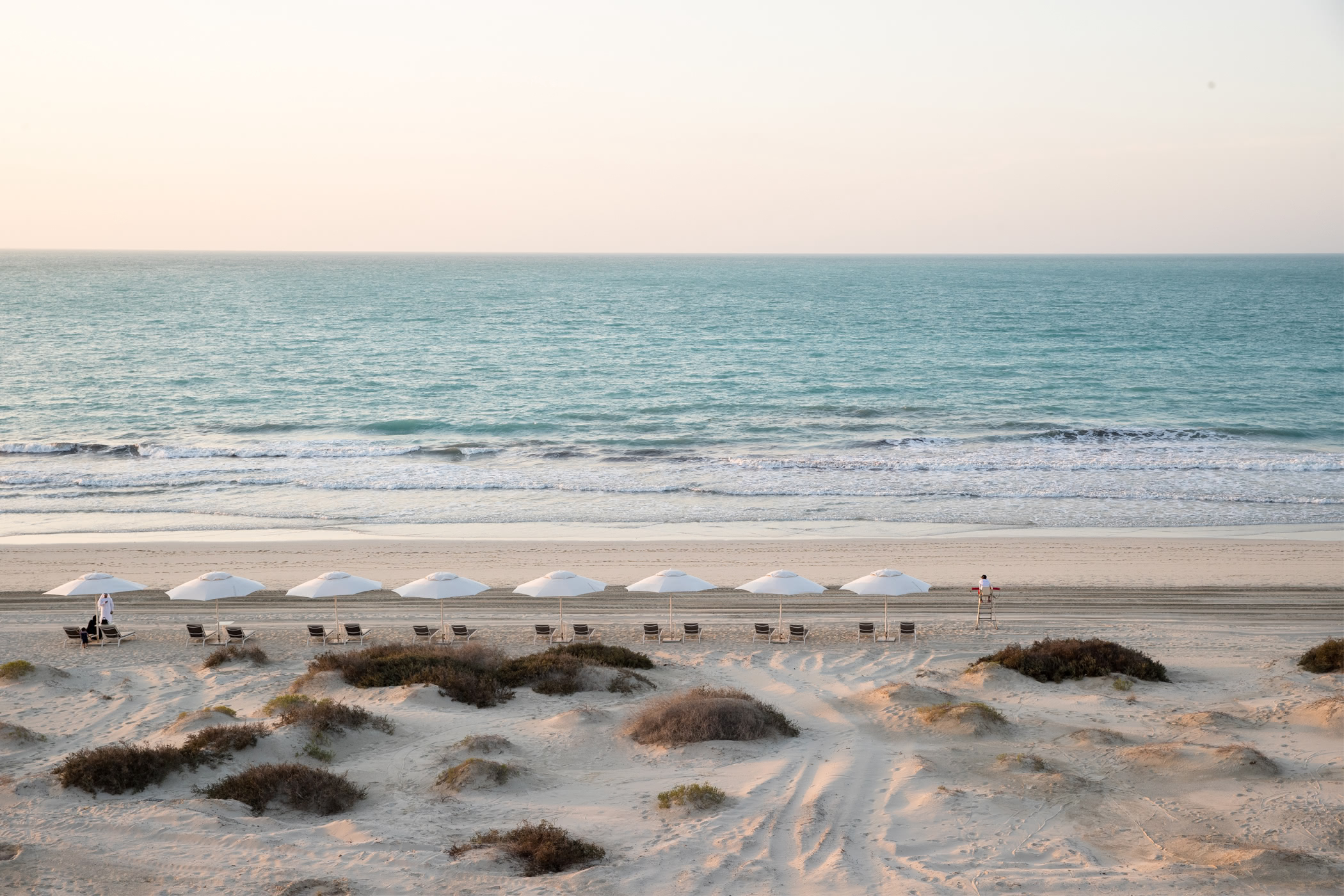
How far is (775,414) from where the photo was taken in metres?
45.8

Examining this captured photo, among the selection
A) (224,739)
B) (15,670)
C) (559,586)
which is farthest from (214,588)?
(224,739)

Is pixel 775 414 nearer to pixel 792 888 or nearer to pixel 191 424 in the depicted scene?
pixel 191 424

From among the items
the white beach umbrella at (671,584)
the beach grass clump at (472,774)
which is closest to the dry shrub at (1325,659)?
the beach grass clump at (472,774)

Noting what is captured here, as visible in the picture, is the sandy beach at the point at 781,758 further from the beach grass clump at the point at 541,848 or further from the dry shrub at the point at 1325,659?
the dry shrub at the point at 1325,659

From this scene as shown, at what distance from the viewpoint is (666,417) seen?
4553 cm

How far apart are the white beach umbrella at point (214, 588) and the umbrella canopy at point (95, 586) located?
95 cm

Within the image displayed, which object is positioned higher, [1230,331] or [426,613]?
[1230,331]

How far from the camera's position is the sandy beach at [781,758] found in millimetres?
9086

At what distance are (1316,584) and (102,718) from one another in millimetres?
24292

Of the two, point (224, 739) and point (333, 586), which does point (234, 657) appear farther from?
point (224, 739)

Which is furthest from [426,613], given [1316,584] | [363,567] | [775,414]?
[775,414]

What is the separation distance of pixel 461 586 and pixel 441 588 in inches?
14.9

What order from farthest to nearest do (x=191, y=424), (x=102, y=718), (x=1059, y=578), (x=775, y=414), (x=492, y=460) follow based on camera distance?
(x=775, y=414)
(x=191, y=424)
(x=492, y=460)
(x=1059, y=578)
(x=102, y=718)

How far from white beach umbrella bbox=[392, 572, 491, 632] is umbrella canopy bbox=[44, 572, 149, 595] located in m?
5.28
